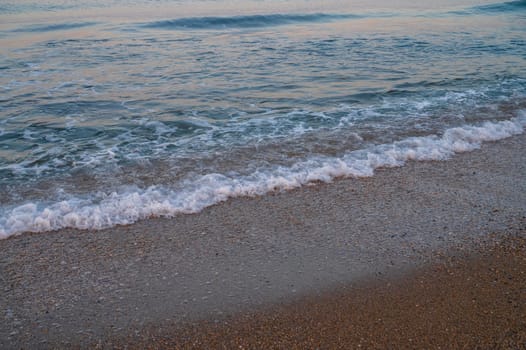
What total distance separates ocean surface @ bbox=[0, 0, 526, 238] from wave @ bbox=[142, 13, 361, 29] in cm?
201

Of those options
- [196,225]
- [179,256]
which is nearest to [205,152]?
[196,225]

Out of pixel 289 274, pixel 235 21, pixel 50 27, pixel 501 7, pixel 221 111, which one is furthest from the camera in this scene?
pixel 501 7

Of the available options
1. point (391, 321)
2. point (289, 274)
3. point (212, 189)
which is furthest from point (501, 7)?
point (391, 321)

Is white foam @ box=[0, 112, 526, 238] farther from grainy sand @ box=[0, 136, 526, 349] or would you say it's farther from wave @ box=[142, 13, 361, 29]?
wave @ box=[142, 13, 361, 29]

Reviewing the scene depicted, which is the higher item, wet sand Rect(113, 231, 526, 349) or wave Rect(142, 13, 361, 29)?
wave Rect(142, 13, 361, 29)

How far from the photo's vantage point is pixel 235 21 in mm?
18578

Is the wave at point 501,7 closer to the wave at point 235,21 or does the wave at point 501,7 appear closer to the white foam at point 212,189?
the wave at point 235,21

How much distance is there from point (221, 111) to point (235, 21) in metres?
12.6

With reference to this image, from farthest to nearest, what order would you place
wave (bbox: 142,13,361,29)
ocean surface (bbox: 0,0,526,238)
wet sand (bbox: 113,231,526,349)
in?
wave (bbox: 142,13,361,29) < ocean surface (bbox: 0,0,526,238) < wet sand (bbox: 113,231,526,349)

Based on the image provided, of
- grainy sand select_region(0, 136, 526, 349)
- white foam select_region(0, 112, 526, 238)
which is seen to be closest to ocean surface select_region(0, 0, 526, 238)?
white foam select_region(0, 112, 526, 238)

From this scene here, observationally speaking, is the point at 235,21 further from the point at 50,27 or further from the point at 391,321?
the point at 391,321

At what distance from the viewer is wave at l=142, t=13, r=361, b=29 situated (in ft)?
58.1

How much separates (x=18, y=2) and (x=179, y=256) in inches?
1082

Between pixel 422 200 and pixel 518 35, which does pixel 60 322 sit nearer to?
pixel 422 200
